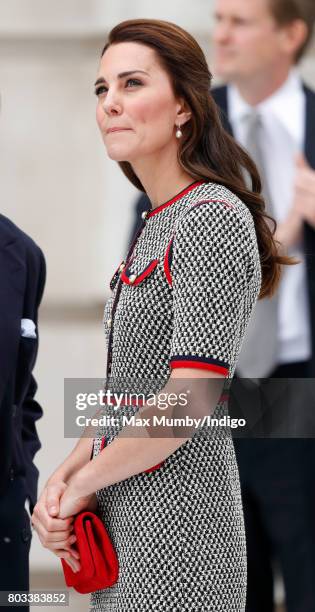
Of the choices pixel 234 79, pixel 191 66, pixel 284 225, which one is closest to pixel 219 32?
pixel 234 79

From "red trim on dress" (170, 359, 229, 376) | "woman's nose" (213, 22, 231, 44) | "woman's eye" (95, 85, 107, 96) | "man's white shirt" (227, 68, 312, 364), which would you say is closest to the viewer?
"red trim on dress" (170, 359, 229, 376)

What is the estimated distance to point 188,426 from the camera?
6.44 ft

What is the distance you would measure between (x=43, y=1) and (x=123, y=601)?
9.63 feet

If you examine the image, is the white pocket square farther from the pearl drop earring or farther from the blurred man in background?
the blurred man in background

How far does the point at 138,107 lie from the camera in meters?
2.08

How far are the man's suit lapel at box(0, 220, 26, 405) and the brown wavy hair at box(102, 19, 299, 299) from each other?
0.66m

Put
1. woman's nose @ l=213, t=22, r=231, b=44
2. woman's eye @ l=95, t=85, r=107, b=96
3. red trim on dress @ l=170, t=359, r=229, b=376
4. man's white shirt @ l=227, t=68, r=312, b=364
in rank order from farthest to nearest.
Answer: woman's nose @ l=213, t=22, r=231, b=44
man's white shirt @ l=227, t=68, r=312, b=364
woman's eye @ l=95, t=85, r=107, b=96
red trim on dress @ l=170, t=359, r=229, b=376

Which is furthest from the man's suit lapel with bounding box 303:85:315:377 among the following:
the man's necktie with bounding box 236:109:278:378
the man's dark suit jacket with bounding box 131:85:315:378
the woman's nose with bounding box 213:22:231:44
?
the woman's nose with bounding box 213:22:231:44

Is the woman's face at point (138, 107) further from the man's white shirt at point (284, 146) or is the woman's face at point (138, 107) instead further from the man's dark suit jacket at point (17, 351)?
the man's white shirt at point (284, 146)

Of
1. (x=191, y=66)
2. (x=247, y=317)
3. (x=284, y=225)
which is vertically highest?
(x=284, y=225)

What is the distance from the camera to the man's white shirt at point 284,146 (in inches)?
142

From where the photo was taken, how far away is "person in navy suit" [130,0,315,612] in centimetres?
347

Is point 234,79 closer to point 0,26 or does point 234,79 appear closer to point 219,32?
point 219,32

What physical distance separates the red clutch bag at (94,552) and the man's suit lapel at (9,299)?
59cm
